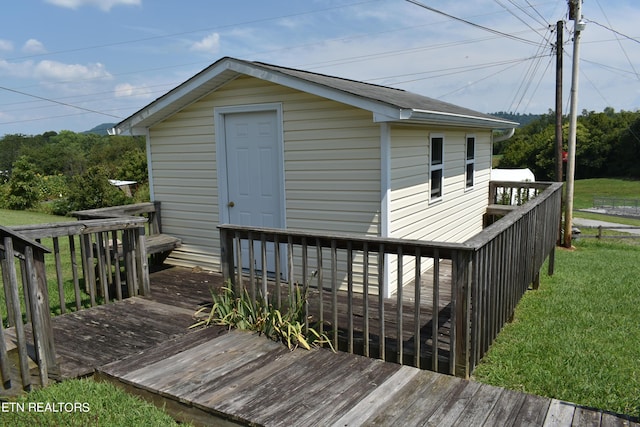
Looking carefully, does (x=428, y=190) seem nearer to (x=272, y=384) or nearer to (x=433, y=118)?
(x=433, y=118)

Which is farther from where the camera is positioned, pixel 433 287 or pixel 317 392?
pixel 433 287

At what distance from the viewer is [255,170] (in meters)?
6.89

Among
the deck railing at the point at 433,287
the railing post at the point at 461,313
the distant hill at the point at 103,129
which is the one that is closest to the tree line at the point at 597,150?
the distant hill at the point at 103,129

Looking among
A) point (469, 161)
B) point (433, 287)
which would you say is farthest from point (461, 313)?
point (469, 161)

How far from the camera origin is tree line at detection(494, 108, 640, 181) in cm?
5900

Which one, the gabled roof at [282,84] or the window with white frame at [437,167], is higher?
the gabled roof at [282,84]

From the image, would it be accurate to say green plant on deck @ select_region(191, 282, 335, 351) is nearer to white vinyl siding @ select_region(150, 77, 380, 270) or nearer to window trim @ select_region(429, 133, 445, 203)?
white vinyl siding @ select_region(150, 77, 380, 270)

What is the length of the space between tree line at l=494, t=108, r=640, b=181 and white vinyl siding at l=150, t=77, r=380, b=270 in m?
58.6

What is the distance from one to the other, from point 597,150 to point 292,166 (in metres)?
66.9

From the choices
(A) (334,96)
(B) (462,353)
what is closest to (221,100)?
(A) (334,96)

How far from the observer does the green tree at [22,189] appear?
74.8ft

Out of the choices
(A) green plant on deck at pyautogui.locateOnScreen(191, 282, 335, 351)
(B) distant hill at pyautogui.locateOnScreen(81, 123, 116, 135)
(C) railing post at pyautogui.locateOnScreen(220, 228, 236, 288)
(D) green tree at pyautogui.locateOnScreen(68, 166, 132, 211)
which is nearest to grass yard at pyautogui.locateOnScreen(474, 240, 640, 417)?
(A) green plant on deck at pyautogui.locateOnScreen(191, 282, 335, 351)

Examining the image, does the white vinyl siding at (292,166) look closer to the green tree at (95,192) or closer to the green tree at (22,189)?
the green tree at (95,192)

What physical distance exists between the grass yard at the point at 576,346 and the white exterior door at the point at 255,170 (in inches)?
137
